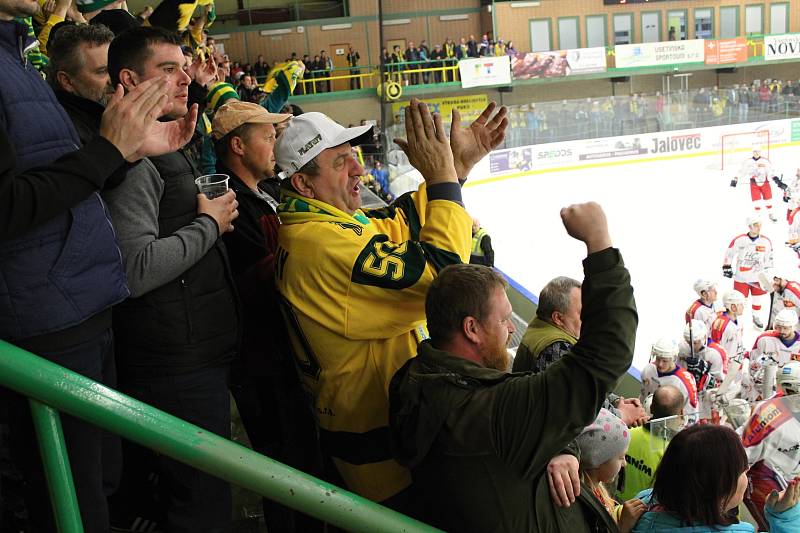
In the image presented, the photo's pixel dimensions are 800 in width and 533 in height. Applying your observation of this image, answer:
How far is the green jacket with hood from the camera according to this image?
1402 mm

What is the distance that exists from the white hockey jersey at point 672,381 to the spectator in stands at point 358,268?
14.7 feet

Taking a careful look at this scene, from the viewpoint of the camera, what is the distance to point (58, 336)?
1.55 metres

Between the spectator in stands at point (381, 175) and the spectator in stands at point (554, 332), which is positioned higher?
the spectator in stands at point (554, 332)

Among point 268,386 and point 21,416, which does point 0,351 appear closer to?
point 21,416

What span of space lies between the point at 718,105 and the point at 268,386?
20.3m

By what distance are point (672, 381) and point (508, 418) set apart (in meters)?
A: 4.91

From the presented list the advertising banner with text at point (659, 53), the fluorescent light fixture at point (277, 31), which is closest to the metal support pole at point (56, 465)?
the fluorescent light fixture at point (277, 31)

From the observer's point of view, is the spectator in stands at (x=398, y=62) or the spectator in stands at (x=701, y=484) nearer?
the spectator in stands at (x=701, y=484)

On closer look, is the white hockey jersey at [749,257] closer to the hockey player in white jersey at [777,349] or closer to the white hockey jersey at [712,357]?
the hockey player in white jersey at [777,349]

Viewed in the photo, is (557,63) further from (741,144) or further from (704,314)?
(704,314)

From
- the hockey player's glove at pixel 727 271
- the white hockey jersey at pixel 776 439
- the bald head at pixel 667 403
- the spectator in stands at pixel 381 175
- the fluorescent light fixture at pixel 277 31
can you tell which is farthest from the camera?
the fluorescent light fixture at pixel 277 31

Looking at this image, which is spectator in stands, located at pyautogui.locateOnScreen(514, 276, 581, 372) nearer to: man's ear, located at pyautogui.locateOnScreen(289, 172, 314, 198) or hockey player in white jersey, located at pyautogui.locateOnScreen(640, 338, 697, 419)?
man's ear, located at pyautogui.locateOnScreen(289, 172, 314, 198)

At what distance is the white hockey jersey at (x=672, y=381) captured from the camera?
5.91 meters

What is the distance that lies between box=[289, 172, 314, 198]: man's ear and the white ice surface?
642 cm
